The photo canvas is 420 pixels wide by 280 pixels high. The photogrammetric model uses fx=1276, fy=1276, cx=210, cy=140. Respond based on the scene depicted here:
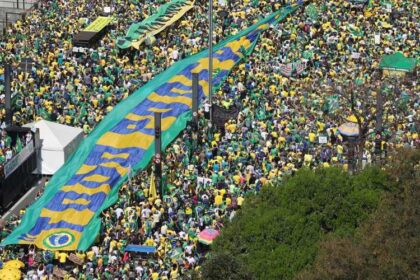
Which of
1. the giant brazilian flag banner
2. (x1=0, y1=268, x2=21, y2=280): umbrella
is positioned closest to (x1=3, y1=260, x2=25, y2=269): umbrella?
(x1=0, y1=268, x2=21, y2=280): umbrella

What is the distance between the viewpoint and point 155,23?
176ft

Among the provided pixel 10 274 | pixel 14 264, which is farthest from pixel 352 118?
pixel 10 274

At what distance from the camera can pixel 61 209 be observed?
129 feet

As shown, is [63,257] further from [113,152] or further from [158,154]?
[113,152]

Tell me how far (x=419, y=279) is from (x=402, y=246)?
110cm

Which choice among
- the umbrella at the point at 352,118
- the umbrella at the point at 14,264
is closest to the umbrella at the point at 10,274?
the umbrella at the point at 14,264

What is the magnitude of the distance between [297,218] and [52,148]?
14513 mm

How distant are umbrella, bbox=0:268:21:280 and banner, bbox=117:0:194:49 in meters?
18.0

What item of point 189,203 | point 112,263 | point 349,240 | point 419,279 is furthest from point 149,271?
point 419,279

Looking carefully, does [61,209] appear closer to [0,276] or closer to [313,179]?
[0,276]

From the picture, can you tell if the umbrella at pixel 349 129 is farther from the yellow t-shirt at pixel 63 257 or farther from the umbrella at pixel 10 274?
the umbrella at pixel 10 274

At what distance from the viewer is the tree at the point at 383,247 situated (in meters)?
26.1

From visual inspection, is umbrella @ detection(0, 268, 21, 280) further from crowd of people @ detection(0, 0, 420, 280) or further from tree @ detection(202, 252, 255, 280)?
tree @ detection(202, 252, 255, 280)

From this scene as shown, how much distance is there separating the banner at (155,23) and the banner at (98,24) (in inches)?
56.1
